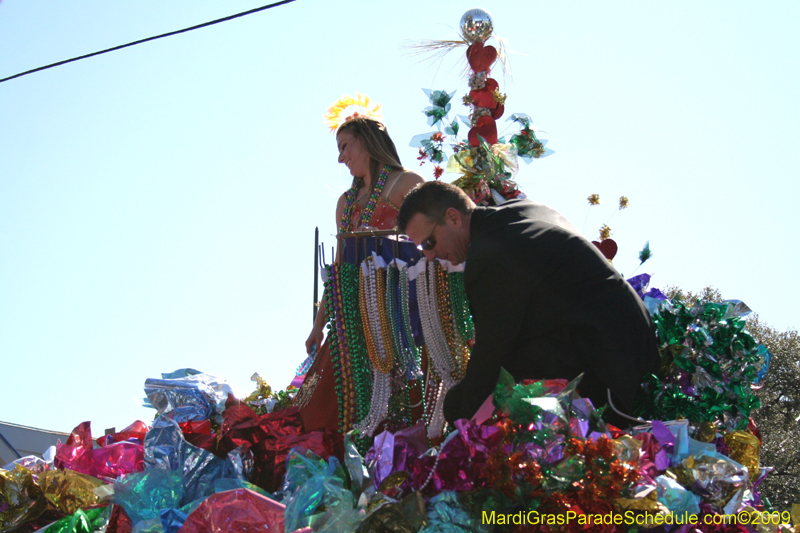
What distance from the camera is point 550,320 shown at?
272 cm

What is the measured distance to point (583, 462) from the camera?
203cm

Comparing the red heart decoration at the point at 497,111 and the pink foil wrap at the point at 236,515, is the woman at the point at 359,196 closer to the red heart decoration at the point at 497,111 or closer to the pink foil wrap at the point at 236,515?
the red heart decoration at the point at 497,111

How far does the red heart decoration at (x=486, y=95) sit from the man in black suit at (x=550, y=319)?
221cm

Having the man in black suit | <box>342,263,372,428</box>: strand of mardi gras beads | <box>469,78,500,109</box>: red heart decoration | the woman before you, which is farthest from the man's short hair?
<box>469,78,500,109</box>: red heart decoration

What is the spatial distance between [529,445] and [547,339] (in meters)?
0.68

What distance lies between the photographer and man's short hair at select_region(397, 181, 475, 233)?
3.08 meters

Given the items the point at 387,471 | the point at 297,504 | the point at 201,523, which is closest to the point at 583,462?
the point at 387,471

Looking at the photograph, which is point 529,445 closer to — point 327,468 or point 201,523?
point 327,468

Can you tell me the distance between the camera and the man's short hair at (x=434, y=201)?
10.1ft

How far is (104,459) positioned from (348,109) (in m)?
2.53

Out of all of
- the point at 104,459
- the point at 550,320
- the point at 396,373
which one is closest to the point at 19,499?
the point at 104,459

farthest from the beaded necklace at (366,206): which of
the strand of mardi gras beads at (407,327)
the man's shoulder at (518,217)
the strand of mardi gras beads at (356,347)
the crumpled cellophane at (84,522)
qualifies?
the crumpled cellophane at (84,522)

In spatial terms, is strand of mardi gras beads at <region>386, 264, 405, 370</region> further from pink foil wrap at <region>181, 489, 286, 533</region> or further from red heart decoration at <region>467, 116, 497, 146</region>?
red heart decoration at <region>467, 116, 497, 146</region>

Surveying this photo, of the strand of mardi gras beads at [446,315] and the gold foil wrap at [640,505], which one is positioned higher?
the strand of mardi gras beads at [446,315]
